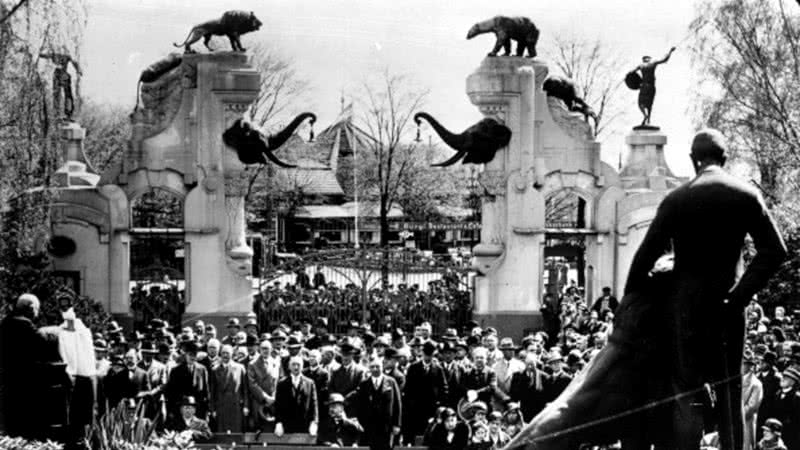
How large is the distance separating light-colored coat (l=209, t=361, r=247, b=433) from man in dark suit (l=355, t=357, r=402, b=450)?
6.65ft

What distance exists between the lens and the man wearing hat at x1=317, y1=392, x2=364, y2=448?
12.6 meters

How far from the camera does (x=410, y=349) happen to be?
1659 centimetres

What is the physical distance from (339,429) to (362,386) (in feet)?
1.96

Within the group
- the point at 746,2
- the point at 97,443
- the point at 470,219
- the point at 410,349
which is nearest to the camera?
the point at 97,443

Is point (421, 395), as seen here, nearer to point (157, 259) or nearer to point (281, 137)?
point (281, 137)

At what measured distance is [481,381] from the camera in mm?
14734

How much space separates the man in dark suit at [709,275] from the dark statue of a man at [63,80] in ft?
54.3

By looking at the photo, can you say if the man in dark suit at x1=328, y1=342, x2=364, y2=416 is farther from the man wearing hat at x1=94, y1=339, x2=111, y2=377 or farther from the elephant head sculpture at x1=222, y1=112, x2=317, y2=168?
the elephant head sculpture at x1=222, y1=112, x2=317, y2=168

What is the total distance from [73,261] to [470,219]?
33.2 m

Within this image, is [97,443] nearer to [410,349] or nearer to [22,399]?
[22,399]

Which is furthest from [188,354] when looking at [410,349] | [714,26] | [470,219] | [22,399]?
[470,219]

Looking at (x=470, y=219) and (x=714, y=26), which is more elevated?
(x=714, y=26)

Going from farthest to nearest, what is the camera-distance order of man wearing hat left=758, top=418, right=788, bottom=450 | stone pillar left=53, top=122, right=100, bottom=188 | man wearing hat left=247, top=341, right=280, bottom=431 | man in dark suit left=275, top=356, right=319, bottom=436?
A: stone pillar left=53, top=122, right=100, bottom=188 → man wearing hat left=247, top=341, right=280, bottom=431 → man in dark suit left=275, top=356, right=319, bottom=436 → man wearing hat left=758, top=418, right=788, bottom=450

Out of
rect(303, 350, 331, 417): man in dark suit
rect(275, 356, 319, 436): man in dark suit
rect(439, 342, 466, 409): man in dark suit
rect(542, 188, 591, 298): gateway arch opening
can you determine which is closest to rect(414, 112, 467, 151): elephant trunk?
rect(542, 188, 591, 298): gateway arch opening
